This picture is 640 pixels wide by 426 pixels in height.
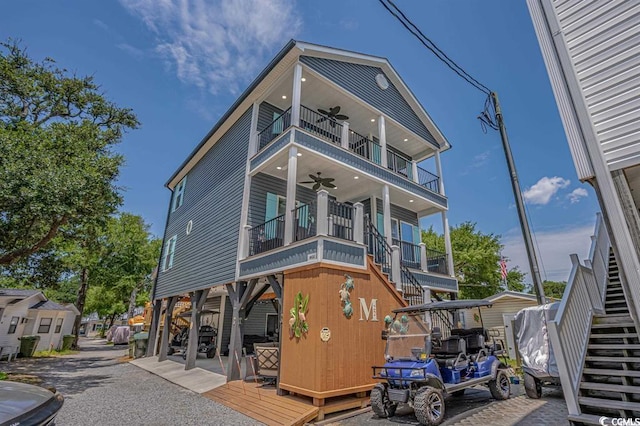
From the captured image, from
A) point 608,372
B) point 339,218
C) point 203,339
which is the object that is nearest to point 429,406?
point 608,372

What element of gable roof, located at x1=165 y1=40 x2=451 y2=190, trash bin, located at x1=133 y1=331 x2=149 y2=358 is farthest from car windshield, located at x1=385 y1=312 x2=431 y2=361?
trash bin, located at x1=133 y1=331 x2=149 y2=358

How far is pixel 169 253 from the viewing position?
16.4m

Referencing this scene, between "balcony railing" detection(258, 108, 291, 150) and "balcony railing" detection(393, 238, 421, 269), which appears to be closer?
"balcony railing" detection(258, 108, 291, 150)

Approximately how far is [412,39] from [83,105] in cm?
1821

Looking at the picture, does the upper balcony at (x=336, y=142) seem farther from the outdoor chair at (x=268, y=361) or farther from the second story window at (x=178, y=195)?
the second story window at (x=178, y=195)

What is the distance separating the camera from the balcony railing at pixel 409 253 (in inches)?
481

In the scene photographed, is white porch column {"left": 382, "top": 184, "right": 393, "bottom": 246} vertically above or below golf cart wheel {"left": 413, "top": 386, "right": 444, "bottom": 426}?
above

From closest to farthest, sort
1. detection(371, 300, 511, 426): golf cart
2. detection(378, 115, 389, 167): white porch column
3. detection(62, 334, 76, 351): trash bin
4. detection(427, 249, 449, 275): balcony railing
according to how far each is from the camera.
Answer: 1. detection(371, 300, 511, 426): golf cart
2. detection(378, 115, 389, 167): white porch column
3. detection(427, 249, 449, 275): balcony railing
4. detection(62, 334, 76, 351): trash bin

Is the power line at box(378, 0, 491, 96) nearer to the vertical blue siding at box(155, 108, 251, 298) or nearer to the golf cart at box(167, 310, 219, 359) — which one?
the vertical blue siding at box(155, 108, 251, 298)

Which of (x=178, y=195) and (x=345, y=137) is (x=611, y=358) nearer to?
(x=345, y=137)

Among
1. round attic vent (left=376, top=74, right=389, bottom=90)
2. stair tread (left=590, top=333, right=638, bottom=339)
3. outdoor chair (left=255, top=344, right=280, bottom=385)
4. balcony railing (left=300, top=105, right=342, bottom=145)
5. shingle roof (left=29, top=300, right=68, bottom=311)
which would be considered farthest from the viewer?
shingle roof (left=29, top=300, right=68, bottom=311)

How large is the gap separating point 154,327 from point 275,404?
39.8ft

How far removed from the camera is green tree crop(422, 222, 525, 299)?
83.5ft

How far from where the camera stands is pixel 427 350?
6098 mm
